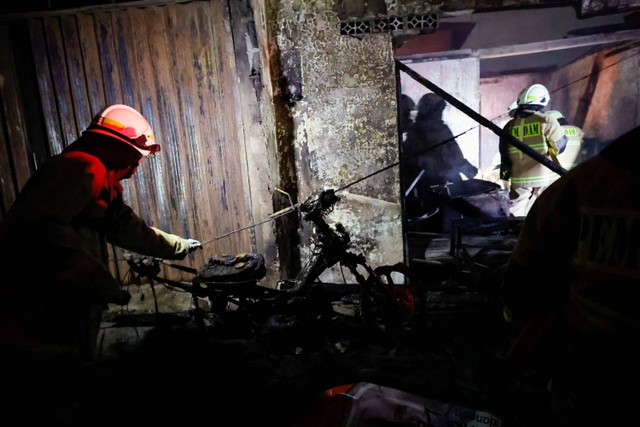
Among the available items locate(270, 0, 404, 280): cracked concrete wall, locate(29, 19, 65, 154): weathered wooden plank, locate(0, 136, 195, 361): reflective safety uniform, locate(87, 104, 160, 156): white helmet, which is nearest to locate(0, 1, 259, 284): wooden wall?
locate(29, 19, 65, 154): weathered wooden plank

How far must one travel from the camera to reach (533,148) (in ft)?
22.6

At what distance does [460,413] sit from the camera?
7.63 feet

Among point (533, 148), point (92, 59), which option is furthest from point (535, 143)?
point (92, 59)

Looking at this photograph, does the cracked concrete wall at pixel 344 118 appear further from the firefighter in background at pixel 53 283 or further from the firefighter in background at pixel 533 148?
the firefighter in background at pixel 533 148

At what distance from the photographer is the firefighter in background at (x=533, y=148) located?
→ 7.07 meters

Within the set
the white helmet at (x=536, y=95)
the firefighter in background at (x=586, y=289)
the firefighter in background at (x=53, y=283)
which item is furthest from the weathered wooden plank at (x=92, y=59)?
the white helmet at (x=536, y=95)

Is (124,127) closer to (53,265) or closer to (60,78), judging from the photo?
(53,265)

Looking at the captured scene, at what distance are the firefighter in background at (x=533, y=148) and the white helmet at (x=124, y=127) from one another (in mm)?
6285

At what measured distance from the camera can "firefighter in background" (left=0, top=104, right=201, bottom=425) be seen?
8.21 feet

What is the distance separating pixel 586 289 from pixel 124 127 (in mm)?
3306

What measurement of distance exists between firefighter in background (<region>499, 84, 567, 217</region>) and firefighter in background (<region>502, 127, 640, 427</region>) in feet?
19.4

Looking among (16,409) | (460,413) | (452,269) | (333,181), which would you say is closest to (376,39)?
(333,181)

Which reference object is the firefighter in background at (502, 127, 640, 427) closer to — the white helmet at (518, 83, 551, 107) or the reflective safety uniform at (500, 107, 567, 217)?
the reflective safety uniform at (500, 107, 567, 217)

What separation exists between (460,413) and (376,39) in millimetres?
3732
